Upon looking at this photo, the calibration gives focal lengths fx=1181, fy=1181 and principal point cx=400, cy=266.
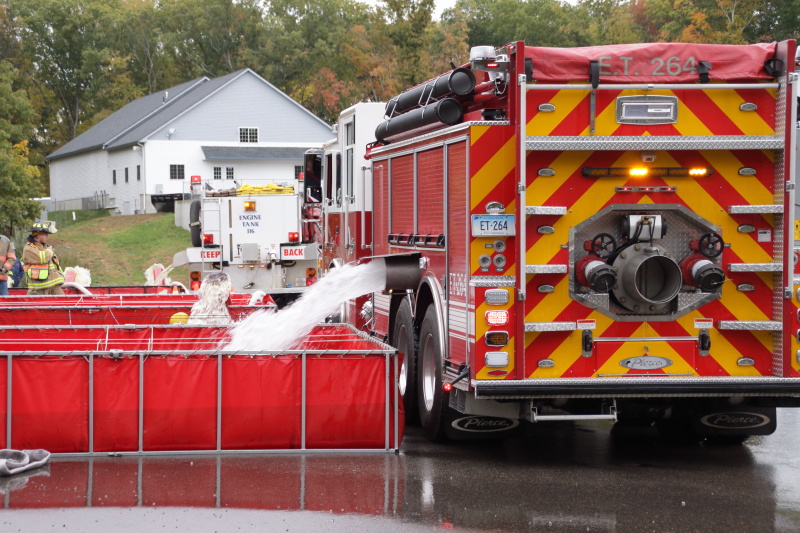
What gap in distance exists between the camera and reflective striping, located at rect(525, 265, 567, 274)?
9070 mm

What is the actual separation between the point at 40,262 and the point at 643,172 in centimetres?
1119

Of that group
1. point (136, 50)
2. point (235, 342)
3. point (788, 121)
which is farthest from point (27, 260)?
point (136, 50)

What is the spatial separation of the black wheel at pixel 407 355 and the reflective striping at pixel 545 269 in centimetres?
234

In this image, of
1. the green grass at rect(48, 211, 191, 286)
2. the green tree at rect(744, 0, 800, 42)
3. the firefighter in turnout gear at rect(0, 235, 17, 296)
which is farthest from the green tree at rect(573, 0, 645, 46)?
the firefighter in turnout gear at rect(0, 235, 17, 296)

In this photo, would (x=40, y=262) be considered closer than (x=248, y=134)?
Yes

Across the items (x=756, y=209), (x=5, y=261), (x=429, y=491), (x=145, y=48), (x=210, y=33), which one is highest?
(x=210, y=33)

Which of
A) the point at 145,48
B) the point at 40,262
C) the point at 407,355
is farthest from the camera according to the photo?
the point at 145,48

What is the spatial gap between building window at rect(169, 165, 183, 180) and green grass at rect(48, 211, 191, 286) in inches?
211

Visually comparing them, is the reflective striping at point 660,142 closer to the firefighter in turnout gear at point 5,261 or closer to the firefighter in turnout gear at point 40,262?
the firefighter in turnout gear at point 40,262

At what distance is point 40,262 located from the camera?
697 inches

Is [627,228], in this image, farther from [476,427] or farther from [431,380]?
[431,380]

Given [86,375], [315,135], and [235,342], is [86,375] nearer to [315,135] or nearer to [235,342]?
[235,342]

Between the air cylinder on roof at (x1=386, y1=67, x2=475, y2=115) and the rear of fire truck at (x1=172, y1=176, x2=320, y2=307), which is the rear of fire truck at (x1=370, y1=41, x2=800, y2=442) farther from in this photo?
the rear of fire truck at (x1=172, y1=176, x2=320, y2=307)

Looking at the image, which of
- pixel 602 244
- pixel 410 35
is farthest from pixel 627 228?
pixel 410 35
